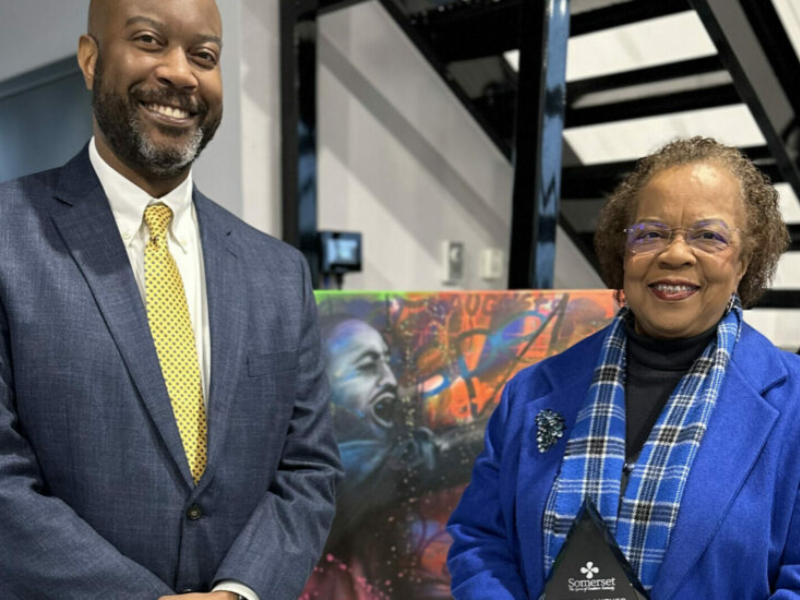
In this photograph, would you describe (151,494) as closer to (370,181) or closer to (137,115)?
(137,115)

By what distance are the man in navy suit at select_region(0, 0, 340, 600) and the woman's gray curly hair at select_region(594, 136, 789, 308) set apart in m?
0.57

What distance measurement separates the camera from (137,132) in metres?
1.23

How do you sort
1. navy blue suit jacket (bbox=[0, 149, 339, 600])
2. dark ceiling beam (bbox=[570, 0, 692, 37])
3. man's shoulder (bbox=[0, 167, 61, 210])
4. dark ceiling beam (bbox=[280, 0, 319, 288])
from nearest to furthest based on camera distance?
1. navy blue suit jacket (bbox=[0, 149, 339, 600])
2. man's shoulder (bbox=[0, 167, 61, 210])
3. dark ceiling beam (bbox=[280, 0, 319, 288])
4. dark ceiling beam (bbox=[570, 0, 692, 37])

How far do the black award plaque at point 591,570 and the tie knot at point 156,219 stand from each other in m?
0.79

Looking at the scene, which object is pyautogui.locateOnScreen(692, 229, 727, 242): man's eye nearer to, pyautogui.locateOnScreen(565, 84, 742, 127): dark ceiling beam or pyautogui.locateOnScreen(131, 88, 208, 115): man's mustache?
pyautogui.locateOnScreen(131, 88, 208, 115): man's mustache

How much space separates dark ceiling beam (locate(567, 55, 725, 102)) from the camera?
3105 mm

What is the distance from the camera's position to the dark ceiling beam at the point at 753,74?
2.67 metres

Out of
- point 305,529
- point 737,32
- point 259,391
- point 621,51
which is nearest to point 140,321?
point 259,391

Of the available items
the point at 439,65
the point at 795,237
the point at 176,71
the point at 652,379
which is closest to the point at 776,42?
the point at 795,237

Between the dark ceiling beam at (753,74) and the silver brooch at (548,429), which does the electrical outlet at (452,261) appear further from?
the silver brooch at (548,429)

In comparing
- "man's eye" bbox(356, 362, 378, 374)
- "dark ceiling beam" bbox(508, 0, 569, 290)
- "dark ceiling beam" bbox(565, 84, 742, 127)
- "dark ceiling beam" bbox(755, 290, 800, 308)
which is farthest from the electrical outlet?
"man's eye" bbox(356, 362, 378, 374)

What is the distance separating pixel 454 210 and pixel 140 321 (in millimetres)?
2565

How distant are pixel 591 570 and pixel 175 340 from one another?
2.33 ft

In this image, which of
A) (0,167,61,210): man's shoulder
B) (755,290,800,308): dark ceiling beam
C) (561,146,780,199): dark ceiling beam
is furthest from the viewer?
(755,290,800,308): dark ceiling beam
